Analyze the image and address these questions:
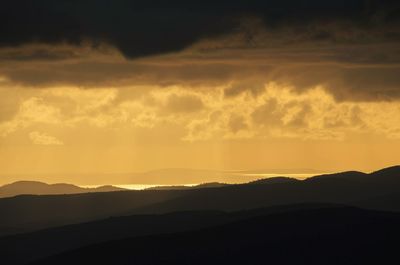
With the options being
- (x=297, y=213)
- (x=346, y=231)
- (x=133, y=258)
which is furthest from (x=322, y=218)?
(x=133, y=258)

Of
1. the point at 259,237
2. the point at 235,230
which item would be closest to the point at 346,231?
the point at 259,237

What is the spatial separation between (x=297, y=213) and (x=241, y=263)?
42.1m

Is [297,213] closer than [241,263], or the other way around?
[241,263]

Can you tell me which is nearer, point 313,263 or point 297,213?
point 313,263

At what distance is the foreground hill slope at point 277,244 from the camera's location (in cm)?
14900

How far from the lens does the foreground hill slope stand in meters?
149

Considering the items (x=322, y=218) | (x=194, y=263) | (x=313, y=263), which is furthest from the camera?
(x=322, y=218)

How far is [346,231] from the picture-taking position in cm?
16288

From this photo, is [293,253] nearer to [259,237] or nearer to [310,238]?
[310,238]

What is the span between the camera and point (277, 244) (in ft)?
528

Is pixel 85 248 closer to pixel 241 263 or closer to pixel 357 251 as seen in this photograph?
pixel 241 263

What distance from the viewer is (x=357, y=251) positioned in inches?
5827

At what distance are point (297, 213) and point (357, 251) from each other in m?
44.1

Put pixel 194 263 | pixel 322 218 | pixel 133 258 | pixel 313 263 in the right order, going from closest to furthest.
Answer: pixel 313 263 < pixel 194 263 < pixel 133 258 < pixel 322 218
